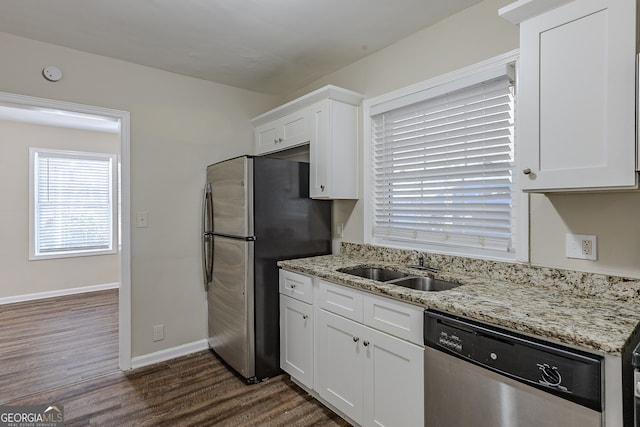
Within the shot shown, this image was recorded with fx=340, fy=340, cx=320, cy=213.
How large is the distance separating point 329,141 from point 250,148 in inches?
46.9

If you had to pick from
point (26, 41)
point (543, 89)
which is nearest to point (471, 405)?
point (543, 89)

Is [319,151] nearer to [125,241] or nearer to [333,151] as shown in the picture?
[333,151]

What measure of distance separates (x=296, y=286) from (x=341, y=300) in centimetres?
48

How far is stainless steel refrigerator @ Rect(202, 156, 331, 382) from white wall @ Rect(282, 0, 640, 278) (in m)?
0.42

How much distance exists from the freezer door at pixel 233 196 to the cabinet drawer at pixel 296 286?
16.4 inches

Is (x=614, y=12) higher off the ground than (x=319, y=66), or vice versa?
(x=319, y=66)

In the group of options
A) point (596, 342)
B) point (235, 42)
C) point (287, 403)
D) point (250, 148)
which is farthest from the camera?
point (250, 148)

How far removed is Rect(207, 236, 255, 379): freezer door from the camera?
98.5 inches

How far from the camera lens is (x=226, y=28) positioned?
227cm

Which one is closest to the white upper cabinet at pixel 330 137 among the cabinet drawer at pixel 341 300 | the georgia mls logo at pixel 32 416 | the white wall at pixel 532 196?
the white wall at pixel 532 196

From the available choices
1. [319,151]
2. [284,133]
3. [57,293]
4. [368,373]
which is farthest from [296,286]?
[57,293]

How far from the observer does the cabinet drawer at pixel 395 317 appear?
1583 millimetres

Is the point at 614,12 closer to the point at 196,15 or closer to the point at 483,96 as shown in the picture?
the point at 483,96

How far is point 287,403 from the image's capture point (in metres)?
2.28
